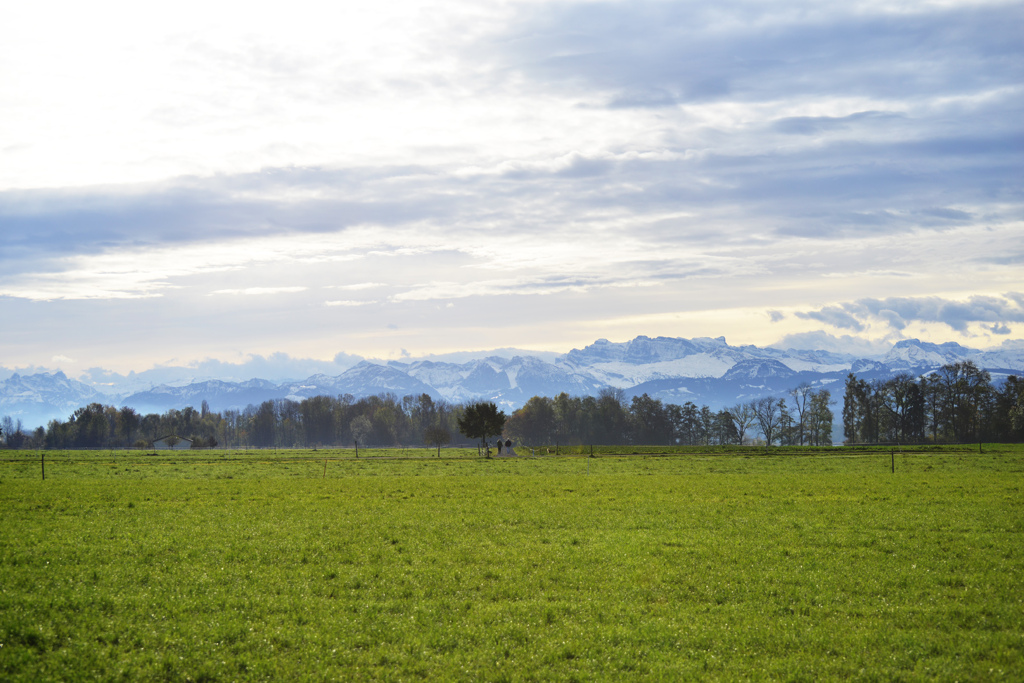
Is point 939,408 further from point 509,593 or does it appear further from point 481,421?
point 509,593

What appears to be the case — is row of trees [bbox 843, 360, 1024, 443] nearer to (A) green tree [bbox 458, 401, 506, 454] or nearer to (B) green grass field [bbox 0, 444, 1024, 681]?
(A) green tree [bbox 458, 401, 506, 454]

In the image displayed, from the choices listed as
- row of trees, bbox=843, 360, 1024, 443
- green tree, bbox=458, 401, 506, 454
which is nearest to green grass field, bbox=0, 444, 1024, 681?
green tree, bbox=458, 401, 506, 454

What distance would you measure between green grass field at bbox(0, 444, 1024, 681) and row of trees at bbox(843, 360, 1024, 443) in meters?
146

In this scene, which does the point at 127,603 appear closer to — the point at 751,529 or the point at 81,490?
the point at 751,529

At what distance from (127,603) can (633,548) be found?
51.1ft

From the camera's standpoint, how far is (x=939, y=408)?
550ft

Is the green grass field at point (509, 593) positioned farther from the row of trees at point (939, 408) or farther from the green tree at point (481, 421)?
the row of trees at point (939, 408)

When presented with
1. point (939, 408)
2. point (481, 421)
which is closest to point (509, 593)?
point (481, 421)

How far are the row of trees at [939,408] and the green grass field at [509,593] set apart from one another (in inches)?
5766

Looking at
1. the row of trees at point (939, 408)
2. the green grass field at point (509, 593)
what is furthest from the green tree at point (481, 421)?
the row of trees at point (939, 408)

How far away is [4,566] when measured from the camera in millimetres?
18391

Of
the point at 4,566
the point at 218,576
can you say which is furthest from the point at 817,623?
the point at 4,566

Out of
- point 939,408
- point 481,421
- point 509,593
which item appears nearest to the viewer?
point 509,593

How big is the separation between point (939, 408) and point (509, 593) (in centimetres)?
18617
